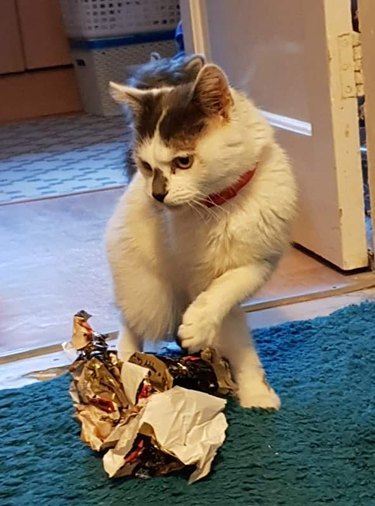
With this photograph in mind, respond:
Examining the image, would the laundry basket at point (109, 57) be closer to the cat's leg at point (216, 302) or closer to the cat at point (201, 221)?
the cat at point (201, 221)

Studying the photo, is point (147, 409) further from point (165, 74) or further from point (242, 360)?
point (165, 74)

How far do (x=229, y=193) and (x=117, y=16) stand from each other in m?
2.75

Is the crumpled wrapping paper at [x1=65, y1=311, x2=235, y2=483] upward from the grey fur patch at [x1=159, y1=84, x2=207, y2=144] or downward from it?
downward

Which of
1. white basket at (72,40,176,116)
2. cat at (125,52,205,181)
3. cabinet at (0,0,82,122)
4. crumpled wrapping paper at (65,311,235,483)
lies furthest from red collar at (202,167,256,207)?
cabinet at (0,0,82,122)

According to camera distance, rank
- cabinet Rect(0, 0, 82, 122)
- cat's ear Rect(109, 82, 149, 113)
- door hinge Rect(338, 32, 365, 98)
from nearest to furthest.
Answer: cat's ear Rect(109, 82, 149, 113)
door hinge Rect(338, 32, 365, 98)
cabinet Rect(0, 0, 82, 122)

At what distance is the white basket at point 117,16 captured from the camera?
3.63 metres

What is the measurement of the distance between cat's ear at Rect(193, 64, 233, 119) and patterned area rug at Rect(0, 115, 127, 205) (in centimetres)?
145

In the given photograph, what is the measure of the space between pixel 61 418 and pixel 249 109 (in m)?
0.51

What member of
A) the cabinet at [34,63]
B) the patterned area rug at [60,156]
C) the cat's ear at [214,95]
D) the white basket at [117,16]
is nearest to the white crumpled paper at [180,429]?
the cat's ear at [214,95]

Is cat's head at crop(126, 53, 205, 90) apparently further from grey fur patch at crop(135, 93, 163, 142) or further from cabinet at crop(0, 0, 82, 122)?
cabinet at crop(0, 0, 82, 122)

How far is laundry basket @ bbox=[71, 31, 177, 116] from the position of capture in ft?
12.2

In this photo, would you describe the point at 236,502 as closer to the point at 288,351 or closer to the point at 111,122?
the point at 288,351

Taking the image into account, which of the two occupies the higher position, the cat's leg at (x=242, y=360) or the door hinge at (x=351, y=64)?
the door hinge at (x=351, y=64)

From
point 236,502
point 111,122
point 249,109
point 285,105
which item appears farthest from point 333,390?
point 111,122
